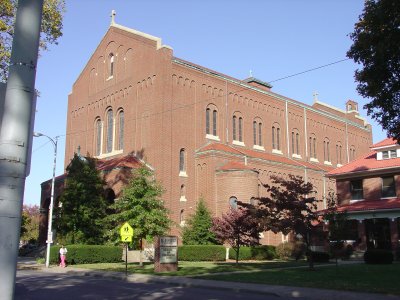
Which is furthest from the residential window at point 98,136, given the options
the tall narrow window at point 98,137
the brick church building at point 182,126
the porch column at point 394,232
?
the porch column at point 394,232

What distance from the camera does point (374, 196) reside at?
36.7 m

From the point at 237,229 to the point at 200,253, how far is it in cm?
474

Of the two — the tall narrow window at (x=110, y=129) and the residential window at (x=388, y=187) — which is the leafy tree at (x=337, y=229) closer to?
the residential window at (x=388, y=187)

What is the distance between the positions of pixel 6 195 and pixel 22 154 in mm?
316

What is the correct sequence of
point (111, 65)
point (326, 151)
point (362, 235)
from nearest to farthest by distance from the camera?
point (362, 235) < point (111, 65) < point (326, 151)

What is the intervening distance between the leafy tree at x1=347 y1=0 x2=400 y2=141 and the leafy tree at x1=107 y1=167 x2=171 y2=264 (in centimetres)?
1624

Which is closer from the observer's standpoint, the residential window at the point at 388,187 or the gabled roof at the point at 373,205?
the gabled roof at the point at 373,205

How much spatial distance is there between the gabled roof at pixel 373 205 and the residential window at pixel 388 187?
821mm

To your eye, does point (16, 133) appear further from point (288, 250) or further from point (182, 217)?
point (182, 217)

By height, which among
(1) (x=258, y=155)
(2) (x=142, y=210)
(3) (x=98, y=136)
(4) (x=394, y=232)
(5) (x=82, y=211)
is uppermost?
(3) (x=98, y=136)

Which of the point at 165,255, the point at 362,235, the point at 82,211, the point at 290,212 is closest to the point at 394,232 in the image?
the point at 362,235

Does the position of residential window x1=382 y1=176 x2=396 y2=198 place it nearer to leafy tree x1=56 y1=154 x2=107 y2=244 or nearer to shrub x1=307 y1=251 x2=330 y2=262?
shrub x1=307 y1=251 x2=330 y2=262

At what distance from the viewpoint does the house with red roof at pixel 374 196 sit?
1319 inches

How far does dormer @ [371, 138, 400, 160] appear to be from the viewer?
37.4 meters
